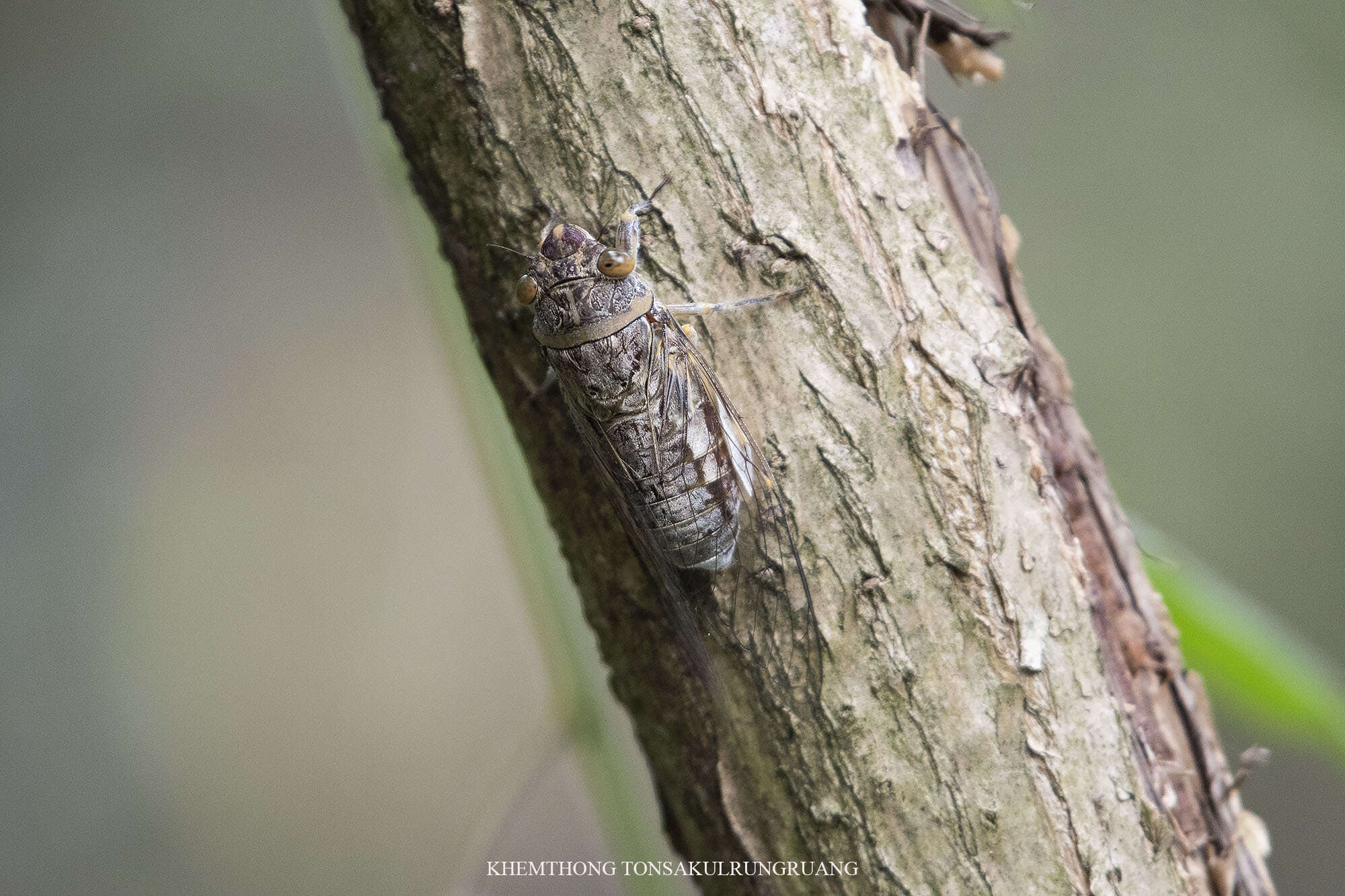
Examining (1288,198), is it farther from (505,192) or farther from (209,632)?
(209,632)

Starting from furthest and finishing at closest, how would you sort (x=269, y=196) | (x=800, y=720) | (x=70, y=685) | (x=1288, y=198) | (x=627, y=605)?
1. (x=1288, y=198)
2. (x=269, y=196)
3. (x=70, y=685)
4. (x=627, y=605)
5. (x=800, y=720)

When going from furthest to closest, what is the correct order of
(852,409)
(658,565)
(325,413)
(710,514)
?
1. (325,413)
2. (710,514)
3. (658,565)
4. (852,409)

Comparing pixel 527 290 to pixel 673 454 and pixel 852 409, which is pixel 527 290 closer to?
pixel 673 454

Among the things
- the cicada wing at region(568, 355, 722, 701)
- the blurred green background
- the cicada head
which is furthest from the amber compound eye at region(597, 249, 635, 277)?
the blurred green background

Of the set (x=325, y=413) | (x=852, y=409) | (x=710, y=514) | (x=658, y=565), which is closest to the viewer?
(x=852, y=409)

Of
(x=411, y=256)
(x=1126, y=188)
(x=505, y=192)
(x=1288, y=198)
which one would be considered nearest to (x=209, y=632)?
(x=411, y=256)

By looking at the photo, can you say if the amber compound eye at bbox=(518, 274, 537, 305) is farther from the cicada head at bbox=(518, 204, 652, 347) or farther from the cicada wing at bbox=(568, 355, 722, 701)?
the cicada wing at bbox=(568, 355, 722, 701)

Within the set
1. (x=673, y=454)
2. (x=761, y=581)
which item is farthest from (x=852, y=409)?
(x=673, y=454)

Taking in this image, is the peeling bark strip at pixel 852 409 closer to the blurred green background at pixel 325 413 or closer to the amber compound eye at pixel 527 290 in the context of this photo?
the amber compound eye at pixel 527 290
